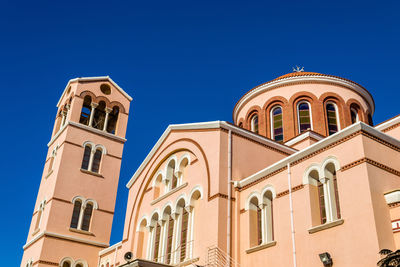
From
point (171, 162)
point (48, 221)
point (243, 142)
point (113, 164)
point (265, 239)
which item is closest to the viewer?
Result: point (265, 239)

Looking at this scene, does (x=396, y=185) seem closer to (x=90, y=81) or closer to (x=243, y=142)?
(x=243, y=142)

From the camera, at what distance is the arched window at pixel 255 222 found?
1444 cm

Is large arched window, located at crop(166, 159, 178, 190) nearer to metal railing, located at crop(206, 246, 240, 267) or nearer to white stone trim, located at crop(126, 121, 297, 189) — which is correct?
white stone trim, located at crop(126, 121, 297, 189)

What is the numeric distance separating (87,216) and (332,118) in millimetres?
14661

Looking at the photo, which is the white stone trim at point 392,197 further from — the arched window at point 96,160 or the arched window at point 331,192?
the arched window at point 96,160

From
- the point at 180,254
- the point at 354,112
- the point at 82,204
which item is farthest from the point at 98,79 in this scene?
the point at 180,254

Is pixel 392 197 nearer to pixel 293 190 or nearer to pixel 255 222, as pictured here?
pixel 293 190

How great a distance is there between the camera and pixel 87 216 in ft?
82.6

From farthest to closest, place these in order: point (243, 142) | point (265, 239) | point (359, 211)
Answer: point (243, 142) → point (265, 239) → point (359, 211)

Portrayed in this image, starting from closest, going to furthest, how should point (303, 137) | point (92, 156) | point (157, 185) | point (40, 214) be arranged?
point (157, 185) → point (303, 137) → point (40, 214) → point (92, 156)

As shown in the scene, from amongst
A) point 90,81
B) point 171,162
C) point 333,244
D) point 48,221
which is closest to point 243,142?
point 171,162

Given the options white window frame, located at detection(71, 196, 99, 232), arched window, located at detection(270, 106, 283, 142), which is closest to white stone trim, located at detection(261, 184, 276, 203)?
arched window, located at detection(270, 106, 283, 142)

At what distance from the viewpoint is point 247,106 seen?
26188 mm

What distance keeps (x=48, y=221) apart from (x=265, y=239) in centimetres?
1382
